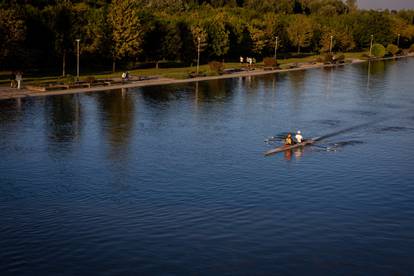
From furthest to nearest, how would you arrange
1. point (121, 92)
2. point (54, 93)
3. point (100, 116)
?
point (121, 92) < point (54, 93) < point (100, 116)

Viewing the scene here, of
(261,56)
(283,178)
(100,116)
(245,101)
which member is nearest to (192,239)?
(283,178)

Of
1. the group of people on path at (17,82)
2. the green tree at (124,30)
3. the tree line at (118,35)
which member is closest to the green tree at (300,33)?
the tree line at (118,35)

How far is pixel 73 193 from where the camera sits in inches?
1318

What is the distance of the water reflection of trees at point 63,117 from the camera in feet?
158

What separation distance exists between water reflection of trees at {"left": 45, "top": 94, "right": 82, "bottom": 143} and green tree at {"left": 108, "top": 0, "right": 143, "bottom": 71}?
24.1m

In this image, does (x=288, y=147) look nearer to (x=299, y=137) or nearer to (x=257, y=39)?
(x=299, y=137)

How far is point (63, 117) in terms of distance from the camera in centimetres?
5538

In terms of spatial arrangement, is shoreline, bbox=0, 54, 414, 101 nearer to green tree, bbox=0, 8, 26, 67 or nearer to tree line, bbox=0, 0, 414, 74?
green tree, bbox=0, 8, 26, 67

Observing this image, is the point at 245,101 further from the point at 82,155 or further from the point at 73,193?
the point at 73,193

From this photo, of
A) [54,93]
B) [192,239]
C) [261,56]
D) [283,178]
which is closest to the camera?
[192,239]

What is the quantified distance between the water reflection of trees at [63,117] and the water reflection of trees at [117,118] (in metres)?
2.62

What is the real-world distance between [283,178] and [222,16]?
91805mm

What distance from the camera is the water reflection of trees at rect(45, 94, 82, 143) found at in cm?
4807

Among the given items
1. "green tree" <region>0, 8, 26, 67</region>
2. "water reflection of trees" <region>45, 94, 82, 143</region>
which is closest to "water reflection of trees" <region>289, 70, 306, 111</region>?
"water reflection of trees" <region>45, 94, 82, 143</region>
